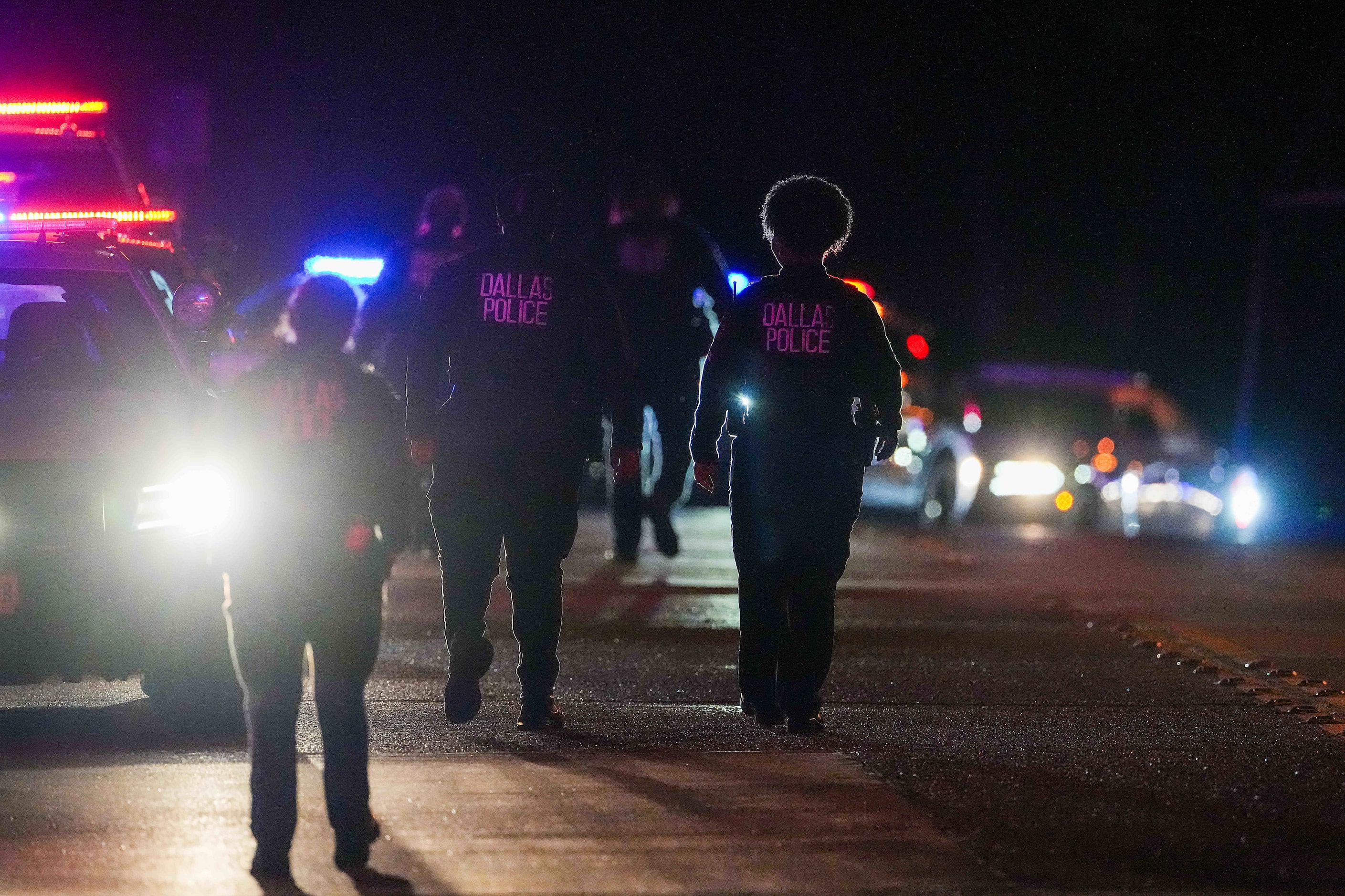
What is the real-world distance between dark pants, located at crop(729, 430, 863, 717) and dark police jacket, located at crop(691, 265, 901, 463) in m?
0.07

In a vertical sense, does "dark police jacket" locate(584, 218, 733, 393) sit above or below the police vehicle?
above

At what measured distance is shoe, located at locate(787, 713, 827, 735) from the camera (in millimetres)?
6551

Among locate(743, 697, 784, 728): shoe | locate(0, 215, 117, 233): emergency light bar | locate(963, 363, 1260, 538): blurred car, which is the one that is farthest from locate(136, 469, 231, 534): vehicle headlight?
locate(963, 363, 1260, 538): blurred car

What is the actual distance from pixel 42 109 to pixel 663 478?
12.5 ft

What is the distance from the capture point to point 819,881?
464cm

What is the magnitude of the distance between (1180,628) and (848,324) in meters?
3.91

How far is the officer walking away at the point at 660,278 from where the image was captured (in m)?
10.2

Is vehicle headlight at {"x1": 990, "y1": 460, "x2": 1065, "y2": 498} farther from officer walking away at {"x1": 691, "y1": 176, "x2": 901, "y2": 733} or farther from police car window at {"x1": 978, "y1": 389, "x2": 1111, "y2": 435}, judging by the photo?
officer walking away at {"x1": 691, "y1": 176, "x2": 901, "y2": 733}

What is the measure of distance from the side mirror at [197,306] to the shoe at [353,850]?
314cm

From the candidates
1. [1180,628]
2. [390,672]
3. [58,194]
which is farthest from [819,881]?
[58,194]

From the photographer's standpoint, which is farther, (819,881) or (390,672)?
(390,672)

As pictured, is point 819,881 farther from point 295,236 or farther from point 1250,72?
point 1250,72

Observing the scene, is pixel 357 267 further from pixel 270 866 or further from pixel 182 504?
pixel 270 866

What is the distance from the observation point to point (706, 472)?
22.2ft
